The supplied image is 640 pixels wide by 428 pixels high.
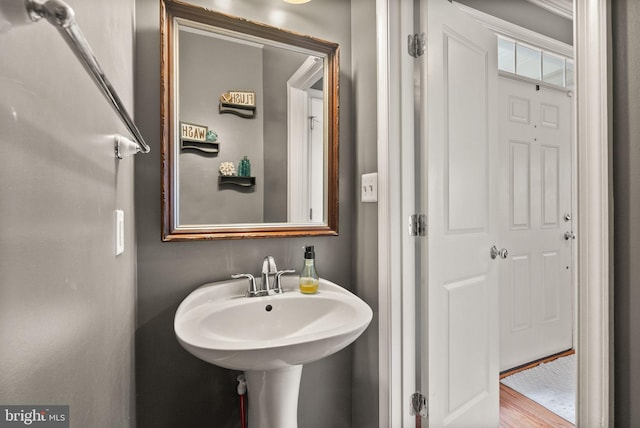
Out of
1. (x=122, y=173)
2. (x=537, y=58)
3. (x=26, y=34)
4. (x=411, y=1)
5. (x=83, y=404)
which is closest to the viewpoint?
(x=26, y=34)

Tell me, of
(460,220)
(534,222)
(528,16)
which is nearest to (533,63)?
(528,16)

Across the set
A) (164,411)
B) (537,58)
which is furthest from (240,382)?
(537,58)

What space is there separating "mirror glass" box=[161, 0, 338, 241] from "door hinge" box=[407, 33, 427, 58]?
1.05ft

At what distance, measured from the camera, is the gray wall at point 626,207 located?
66 cm

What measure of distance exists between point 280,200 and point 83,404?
923 mm

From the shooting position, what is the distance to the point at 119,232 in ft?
2.55

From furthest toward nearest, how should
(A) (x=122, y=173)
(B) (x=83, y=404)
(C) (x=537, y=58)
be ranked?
1. (C) (x=537, y=58)
2. (A) (x=122, y=173)
3. (B) (x=83, y=404)

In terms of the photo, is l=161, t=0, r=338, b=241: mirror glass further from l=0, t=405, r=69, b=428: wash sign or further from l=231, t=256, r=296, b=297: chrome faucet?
l=0, t=405, r=69, b=428: wash sign

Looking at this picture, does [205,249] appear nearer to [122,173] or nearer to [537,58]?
[122,173]

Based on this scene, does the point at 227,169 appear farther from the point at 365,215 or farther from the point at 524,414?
the point at 524,414

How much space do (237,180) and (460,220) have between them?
0.97 meters

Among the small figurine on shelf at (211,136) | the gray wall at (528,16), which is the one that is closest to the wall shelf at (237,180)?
the small figurine on shelf at (211,136)

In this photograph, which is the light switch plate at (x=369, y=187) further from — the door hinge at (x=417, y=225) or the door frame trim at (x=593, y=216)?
the door frame trim at (x=593, y=216)

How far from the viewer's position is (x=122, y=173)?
84 centimetres
